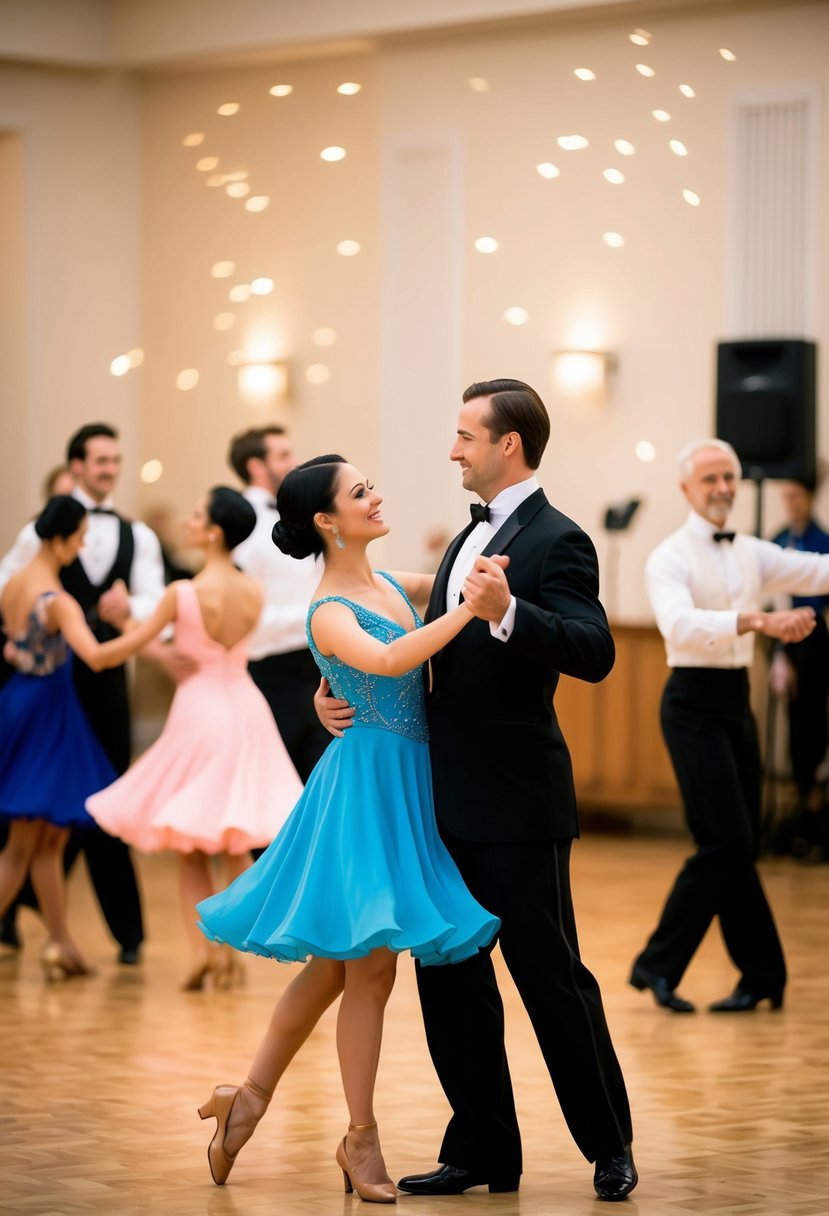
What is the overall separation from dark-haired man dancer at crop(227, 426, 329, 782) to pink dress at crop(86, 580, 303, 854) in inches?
19.7

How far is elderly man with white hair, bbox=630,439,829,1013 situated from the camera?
18.1 ft

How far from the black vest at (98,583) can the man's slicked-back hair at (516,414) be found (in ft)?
10.2

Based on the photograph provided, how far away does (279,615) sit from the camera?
6.57 metres

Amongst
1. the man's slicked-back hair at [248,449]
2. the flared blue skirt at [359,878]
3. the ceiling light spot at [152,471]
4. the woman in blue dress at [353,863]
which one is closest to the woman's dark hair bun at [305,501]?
the woman in blue dress at [353,863]

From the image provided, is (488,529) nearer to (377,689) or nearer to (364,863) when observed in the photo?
(377,689)

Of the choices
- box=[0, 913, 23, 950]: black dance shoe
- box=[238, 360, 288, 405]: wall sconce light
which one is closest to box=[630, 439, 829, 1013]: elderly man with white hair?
box=[0, 913, 23, 950]: black dance shoe

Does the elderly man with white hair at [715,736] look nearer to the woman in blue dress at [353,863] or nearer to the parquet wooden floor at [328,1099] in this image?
the parquet wooden floor at [328,1099]

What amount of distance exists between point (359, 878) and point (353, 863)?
0.03 meters

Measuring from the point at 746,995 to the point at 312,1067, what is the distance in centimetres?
140

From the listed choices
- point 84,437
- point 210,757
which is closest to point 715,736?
point 210,757

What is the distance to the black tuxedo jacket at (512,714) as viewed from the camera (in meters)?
3.52

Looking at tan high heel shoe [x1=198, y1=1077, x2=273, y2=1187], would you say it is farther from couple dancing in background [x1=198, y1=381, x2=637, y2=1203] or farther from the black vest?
the black vest

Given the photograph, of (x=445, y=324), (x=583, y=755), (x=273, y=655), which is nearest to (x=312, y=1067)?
(x=273, y=655)

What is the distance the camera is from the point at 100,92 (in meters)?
10.8
